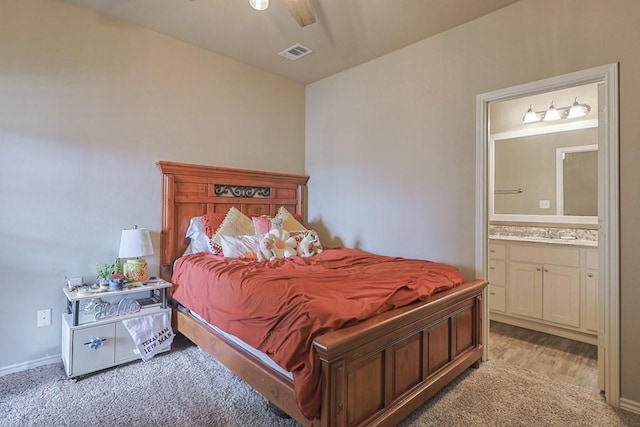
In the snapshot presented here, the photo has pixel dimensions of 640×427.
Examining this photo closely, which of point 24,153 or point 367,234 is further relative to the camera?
point 367,234

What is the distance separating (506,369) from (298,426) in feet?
5.66

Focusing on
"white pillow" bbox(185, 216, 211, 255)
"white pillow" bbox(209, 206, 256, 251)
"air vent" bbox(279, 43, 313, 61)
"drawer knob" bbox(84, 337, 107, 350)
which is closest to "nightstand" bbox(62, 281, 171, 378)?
"drawer knob" bbox(84, 337, 107, 350)

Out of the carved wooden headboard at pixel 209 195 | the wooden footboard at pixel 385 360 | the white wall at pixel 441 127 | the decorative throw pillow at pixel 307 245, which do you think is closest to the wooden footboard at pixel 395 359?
the wooden footboard at pixel 385 360

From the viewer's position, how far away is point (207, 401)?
2102 mm

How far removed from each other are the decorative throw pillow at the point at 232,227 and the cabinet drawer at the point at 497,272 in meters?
2.67

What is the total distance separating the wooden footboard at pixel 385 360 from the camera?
1.52m

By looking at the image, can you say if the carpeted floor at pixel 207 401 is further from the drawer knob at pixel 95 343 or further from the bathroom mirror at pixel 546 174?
the bathroom mirror at pixel 546 174

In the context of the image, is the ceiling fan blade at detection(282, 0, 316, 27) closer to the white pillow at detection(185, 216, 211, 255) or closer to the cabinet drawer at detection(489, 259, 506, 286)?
the white pillow at detection(185, 216, 211, 255)

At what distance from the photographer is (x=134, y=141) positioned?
300 cm

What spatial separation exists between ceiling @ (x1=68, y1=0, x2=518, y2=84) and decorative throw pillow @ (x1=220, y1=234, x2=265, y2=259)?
74.3 inches

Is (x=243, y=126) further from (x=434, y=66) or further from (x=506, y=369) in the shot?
(x=506, y=369)

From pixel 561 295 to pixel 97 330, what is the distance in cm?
405

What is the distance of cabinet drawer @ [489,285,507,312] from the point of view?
12.0 ft

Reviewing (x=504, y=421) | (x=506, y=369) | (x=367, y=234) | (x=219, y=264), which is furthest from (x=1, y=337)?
(x=506, y=369)
